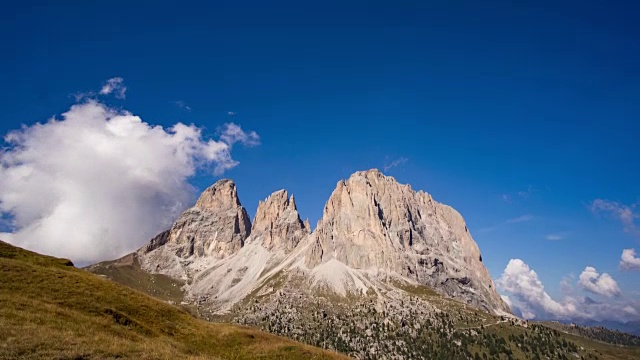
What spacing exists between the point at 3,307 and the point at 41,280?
36.0 ft

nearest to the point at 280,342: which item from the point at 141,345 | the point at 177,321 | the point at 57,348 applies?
the point at 177,321

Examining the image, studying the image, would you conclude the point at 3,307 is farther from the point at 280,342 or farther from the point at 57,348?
the point at 280,342

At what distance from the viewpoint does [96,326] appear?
103ft

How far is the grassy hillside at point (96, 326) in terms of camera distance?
83.6 ft

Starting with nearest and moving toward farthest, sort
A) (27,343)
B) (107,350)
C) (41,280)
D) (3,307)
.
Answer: (27,343), (107,350), (3,307), (41,280)

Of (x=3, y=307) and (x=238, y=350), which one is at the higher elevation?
(x=3, y=307)

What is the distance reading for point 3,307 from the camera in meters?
29.5

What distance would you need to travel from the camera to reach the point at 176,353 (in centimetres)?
3119

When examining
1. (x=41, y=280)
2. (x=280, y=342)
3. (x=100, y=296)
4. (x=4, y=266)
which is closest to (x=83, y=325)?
(x=100, y=296)

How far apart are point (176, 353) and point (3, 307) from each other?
13644 millimetres

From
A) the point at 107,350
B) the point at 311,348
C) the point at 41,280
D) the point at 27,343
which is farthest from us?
the point at 311,348

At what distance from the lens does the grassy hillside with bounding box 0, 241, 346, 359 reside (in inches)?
1003

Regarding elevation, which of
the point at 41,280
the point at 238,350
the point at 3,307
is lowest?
the point at 238,350

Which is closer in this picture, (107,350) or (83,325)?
(107,350)
